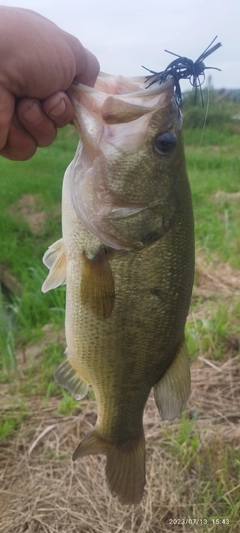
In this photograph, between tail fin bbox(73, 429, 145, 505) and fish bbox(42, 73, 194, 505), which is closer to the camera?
fish bbox(42, 73, 194, 505)

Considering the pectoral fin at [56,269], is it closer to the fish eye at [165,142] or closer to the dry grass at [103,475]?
Result: the fish eye at [165,142]

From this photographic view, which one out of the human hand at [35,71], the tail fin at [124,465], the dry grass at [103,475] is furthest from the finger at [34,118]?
the dry grass at [103,475]

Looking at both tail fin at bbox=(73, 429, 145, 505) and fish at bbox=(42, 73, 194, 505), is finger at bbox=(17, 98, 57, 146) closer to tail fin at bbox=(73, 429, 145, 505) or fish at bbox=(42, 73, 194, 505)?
fish at bbox=(42, 73, 194, 505)

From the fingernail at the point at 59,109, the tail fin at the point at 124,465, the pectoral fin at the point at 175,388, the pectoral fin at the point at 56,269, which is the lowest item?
the tail fin at the point at 124,465

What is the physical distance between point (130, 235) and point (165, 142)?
236 mm

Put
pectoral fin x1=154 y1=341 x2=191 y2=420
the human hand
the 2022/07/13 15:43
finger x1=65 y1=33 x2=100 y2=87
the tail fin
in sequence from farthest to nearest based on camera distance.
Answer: the 2022/07/13 15:43 → the tail fin → pectoral fin x1=154 y1=341 x2=191 y2=420 → finger x1=65 y1=33 x2=100 y2=87 → the human hand

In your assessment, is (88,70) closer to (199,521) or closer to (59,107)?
(59,107)

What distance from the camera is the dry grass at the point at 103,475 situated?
223 centimetres

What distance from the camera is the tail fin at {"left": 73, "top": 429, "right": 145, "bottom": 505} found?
1586 millimetres

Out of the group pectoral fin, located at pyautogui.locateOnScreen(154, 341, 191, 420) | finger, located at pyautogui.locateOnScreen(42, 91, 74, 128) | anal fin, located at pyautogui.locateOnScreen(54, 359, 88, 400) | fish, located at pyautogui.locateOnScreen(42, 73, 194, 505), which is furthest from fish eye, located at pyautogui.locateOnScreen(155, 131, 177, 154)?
anal fin, located at pyautogui.locateOnScreen(54, 359, 88, 400)

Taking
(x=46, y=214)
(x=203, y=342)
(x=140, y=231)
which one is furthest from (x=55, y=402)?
(x=46, y=214)

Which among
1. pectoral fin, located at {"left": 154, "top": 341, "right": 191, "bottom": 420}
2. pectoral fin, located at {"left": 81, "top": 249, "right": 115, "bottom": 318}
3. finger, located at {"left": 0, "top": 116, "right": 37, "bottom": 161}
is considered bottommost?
pectoral fin, located at {"left": 154, "top": 341, "right": 191, "bottom": 420}

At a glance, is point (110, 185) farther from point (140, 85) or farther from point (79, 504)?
point (79, 504)

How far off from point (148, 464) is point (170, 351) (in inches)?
47.9
